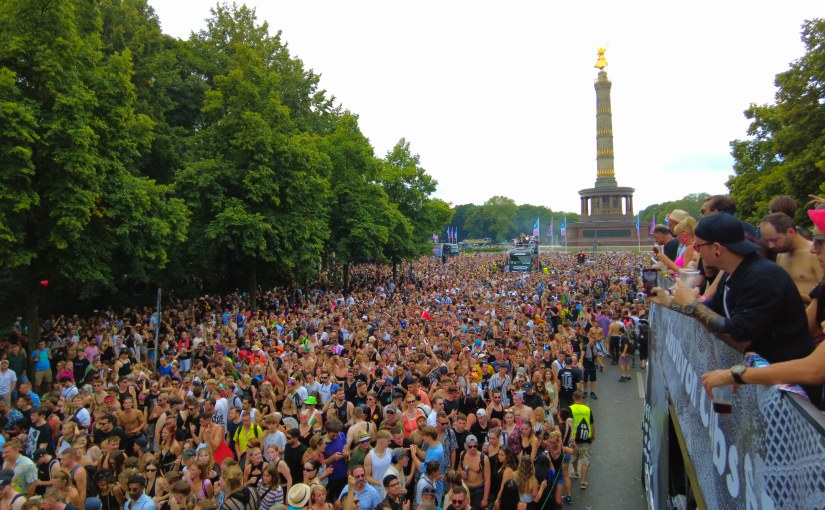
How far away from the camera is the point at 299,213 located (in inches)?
943

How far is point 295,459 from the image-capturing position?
7.17 metres

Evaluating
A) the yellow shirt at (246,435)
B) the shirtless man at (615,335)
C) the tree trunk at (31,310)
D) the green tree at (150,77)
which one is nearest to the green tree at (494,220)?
the green tree at (150,77)

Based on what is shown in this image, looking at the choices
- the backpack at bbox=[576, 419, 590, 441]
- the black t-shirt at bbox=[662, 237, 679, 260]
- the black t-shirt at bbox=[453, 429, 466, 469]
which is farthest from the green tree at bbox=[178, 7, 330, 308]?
the black t-shirt at bbox=[662, 237, 679, 260]

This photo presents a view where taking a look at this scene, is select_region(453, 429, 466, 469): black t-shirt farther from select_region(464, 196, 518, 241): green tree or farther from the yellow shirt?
select_region(464, 196, 518, 241): green tree

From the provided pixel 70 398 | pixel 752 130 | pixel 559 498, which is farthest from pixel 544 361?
pixel 752 130

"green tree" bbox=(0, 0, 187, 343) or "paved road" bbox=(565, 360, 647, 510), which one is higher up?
"green tree" bbox=(0, 0, 187, 343)

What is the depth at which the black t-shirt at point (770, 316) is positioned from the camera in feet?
7.97

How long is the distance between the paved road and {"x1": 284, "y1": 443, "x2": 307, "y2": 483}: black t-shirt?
13.0 feet

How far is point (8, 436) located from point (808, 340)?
9.52m

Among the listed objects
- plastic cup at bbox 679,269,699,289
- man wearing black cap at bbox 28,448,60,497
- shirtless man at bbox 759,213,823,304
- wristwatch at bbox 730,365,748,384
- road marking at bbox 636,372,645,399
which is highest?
shirtless man at bbox 759,213,823,304

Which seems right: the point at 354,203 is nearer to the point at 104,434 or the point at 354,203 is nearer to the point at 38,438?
the point at 38,438

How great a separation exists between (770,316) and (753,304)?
0.08 m

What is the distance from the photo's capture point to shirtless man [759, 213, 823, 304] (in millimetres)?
3365

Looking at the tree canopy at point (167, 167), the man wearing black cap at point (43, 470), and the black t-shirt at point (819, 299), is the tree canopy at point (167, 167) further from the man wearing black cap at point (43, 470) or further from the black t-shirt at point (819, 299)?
the black t-shirt at point (819, 299)
